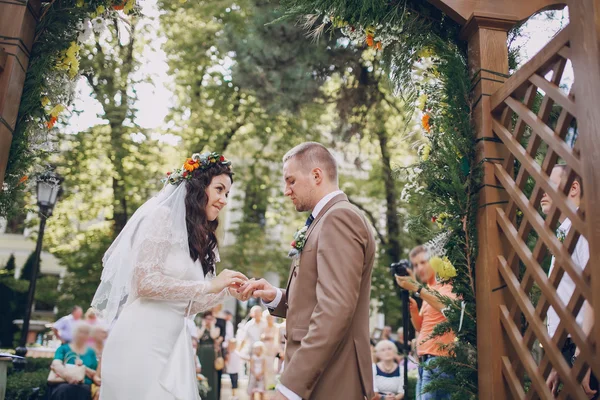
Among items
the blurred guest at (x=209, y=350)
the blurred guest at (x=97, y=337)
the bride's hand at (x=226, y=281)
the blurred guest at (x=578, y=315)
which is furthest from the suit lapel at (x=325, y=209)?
the blurred guest at (x=209, y=350)

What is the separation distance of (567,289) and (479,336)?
554 millimetres

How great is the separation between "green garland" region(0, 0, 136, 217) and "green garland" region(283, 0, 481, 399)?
4.83 feet

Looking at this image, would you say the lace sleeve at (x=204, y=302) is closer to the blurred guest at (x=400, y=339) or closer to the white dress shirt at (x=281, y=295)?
the white dress shirt at (x=281, y=295)

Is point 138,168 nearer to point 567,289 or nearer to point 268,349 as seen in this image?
point 268,349

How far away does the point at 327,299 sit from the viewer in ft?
8.57

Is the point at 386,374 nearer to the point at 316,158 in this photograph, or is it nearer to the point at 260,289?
the point at 260,289

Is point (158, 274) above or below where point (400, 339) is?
above

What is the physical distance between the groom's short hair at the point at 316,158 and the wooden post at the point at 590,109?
1.40 metres

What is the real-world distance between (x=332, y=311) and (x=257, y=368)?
311 inches

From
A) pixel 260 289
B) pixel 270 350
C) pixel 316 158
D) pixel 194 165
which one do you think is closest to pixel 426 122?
pixel 316 158

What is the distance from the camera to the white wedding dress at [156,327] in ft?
10.4

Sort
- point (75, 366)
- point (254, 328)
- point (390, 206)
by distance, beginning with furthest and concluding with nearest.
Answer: point (390, 206), point (254, 328), point (75, 366)

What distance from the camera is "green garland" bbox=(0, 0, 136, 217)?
353cm

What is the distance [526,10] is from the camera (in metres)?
3.33
